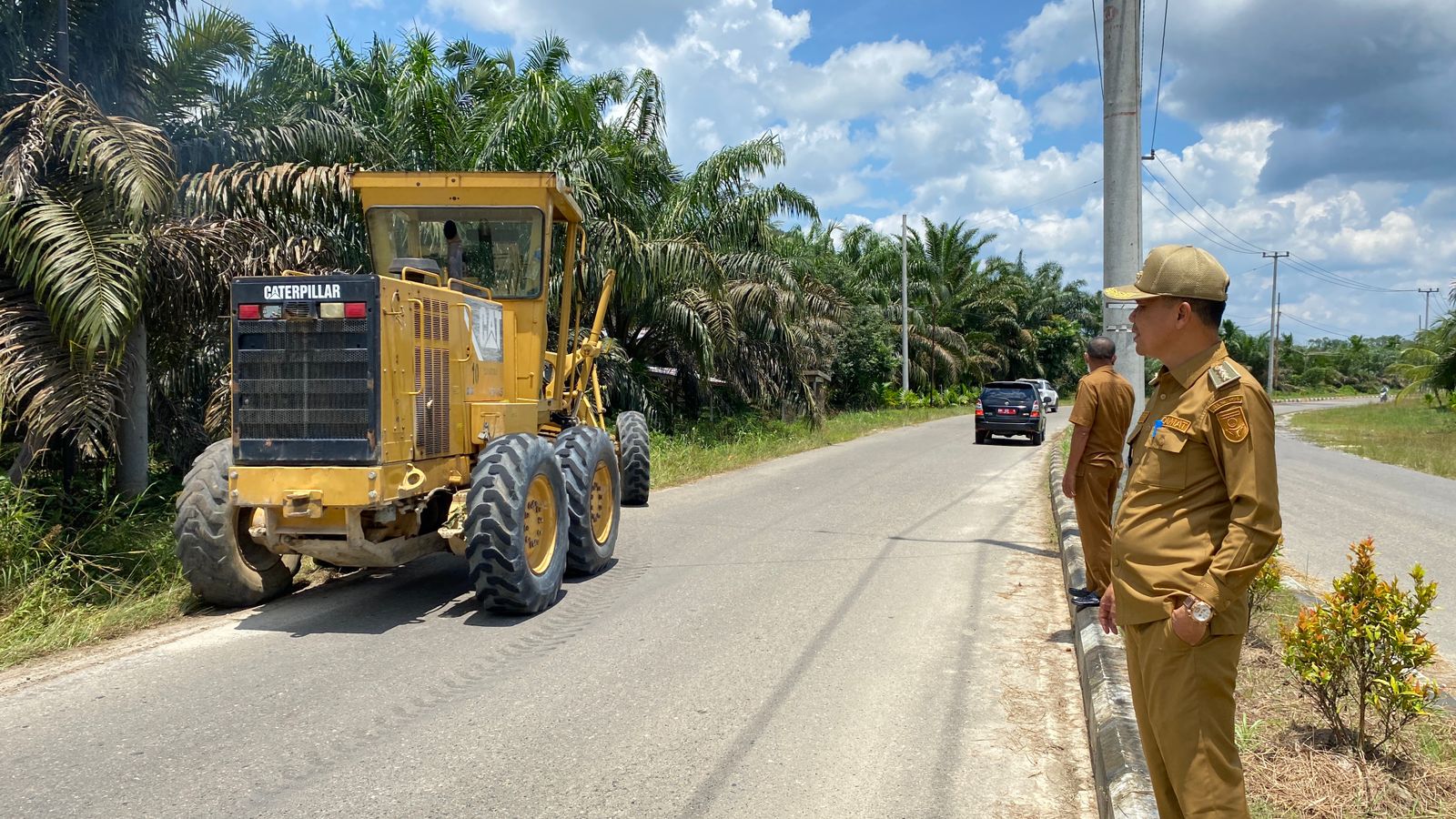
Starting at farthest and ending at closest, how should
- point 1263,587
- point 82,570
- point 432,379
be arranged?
point 82,570
point 432,379
point 1263,587

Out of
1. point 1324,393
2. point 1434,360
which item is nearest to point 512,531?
point 1434,360

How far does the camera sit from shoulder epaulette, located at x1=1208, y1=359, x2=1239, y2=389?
8.98 ft

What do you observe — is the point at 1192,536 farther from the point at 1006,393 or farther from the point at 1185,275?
the point at 1006,393

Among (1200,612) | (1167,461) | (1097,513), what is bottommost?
(1097,513)

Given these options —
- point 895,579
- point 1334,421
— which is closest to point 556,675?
point 895,579

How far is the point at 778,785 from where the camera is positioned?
406 cm

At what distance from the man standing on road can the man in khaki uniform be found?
3137 millimetres

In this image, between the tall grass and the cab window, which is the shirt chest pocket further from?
the tall grass

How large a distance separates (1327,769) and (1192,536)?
71.3 inches

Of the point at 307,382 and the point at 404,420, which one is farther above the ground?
the point at 307,382

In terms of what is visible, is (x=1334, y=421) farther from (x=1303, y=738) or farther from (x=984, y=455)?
(x=1303, y=738)

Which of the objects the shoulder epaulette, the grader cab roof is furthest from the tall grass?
the shoulder epaulette

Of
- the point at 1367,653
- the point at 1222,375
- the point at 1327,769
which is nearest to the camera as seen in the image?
the point at 1222,375

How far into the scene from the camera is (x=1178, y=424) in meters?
2.83
